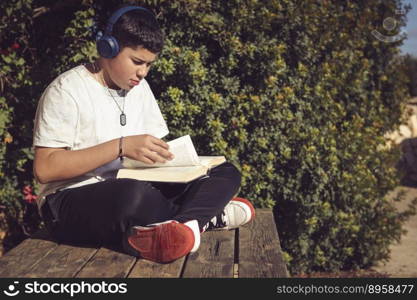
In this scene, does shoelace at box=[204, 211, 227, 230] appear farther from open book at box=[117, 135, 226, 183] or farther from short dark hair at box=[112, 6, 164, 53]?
short dark hair at box=[112, 6, 164, 53]

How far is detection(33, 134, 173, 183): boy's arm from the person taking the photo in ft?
8.63

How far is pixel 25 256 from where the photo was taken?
2738 mm

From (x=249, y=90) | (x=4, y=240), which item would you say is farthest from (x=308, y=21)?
(x=4, y=240)

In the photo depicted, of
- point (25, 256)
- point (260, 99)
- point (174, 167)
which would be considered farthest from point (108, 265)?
point (260, 99)

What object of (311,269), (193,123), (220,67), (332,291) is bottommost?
(311,269)

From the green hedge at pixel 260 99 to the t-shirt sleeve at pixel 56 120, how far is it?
4.53 feet

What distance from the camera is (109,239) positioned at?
9.37ft

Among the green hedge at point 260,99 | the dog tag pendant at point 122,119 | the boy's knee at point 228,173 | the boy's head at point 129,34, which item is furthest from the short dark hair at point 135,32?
the green hedge at point 260,99

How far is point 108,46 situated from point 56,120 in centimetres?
44

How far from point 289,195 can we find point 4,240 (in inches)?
88.4

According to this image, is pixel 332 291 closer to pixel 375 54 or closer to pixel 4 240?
pixel 4 240

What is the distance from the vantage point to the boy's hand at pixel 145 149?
2619mm

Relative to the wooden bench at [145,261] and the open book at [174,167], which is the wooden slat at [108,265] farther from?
the open book at [174,167]

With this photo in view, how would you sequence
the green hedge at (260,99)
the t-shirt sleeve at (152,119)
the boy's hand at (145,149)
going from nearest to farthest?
the boy's hand at (145,149) < the t-shirt sleeve at (152,119) < the green hedge at (260,99)
